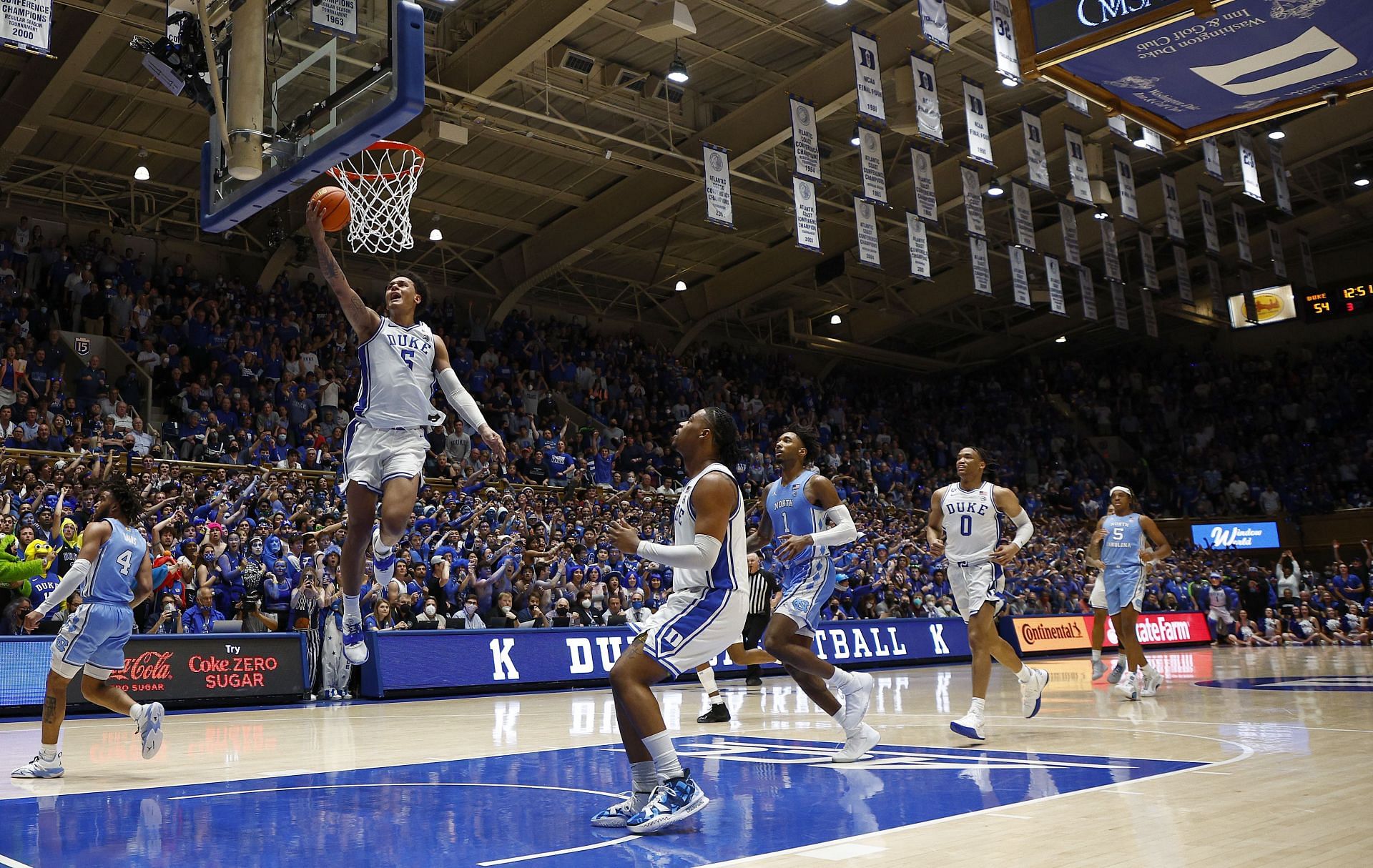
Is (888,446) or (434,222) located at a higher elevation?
(434,222)

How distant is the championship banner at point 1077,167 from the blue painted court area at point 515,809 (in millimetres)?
15564

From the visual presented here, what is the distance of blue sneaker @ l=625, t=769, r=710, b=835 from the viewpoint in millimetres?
4852

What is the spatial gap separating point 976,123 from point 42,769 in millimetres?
16099

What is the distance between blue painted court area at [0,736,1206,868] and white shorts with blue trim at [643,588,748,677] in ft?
2.42

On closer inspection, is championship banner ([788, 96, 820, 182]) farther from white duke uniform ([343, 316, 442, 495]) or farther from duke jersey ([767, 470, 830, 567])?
white duke uniform ([343, 316, 442, 495])

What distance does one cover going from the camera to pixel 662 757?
504 cm

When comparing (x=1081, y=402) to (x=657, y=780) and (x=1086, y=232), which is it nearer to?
(x=1086, y=232)

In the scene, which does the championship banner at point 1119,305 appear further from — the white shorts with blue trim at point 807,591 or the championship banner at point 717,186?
the white shorts with blue trim at point 807,591

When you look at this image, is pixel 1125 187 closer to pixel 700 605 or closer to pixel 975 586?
pixel 975 586

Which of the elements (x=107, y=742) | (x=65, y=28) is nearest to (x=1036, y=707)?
(x=107, y=742)

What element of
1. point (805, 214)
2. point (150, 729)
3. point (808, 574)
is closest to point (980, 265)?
point (805, 214)

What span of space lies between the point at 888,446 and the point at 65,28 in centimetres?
2299

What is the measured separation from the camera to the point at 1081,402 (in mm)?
40000

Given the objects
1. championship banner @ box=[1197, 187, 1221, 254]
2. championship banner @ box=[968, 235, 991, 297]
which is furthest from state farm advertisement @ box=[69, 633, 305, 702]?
championship banner @ box=[1197, 187, 1221, 254]
